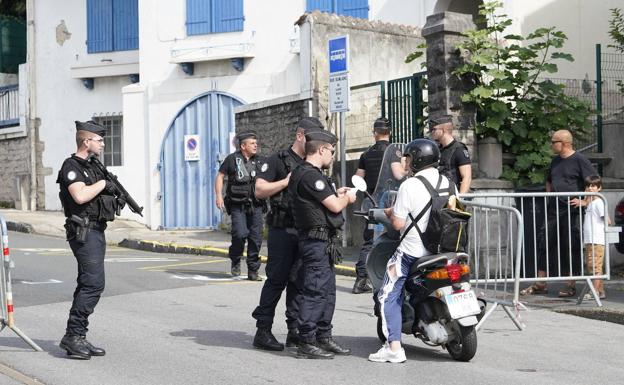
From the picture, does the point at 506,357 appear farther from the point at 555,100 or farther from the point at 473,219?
the point at 555,100

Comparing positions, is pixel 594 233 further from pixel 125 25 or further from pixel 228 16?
pixel 125 25

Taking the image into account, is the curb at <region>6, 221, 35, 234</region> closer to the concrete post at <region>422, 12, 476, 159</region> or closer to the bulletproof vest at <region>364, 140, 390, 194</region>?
the concrete post at <region>422, 12, 476, 159</region>

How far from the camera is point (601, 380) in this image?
24.1 feet

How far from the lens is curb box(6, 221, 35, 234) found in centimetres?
2241

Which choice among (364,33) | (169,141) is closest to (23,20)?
(169,141)

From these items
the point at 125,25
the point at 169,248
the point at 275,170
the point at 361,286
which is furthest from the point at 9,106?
the point at 275,170

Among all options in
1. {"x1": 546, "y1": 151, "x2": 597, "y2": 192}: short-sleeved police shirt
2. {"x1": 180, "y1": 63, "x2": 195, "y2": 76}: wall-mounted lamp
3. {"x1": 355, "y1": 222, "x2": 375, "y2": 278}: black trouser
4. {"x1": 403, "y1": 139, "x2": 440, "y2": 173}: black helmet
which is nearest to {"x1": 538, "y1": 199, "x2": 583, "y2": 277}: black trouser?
{"x1": 546, "y1": 151, "x2": 597, "y2": 192}: short-sleeved police shirt

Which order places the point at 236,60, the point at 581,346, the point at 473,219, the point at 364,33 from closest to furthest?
the point at 581,346
the point at 473,219
the point at 364,33
the point at 236,60

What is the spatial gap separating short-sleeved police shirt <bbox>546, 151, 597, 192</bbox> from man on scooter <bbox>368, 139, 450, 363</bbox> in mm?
3586

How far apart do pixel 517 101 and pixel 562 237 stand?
3461mm

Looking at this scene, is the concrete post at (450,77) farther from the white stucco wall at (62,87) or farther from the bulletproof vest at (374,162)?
the white stucco wall at (62,87)

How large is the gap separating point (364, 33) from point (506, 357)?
11.2 m

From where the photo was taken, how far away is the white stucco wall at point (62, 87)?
2539 cm

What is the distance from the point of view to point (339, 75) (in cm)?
1548
